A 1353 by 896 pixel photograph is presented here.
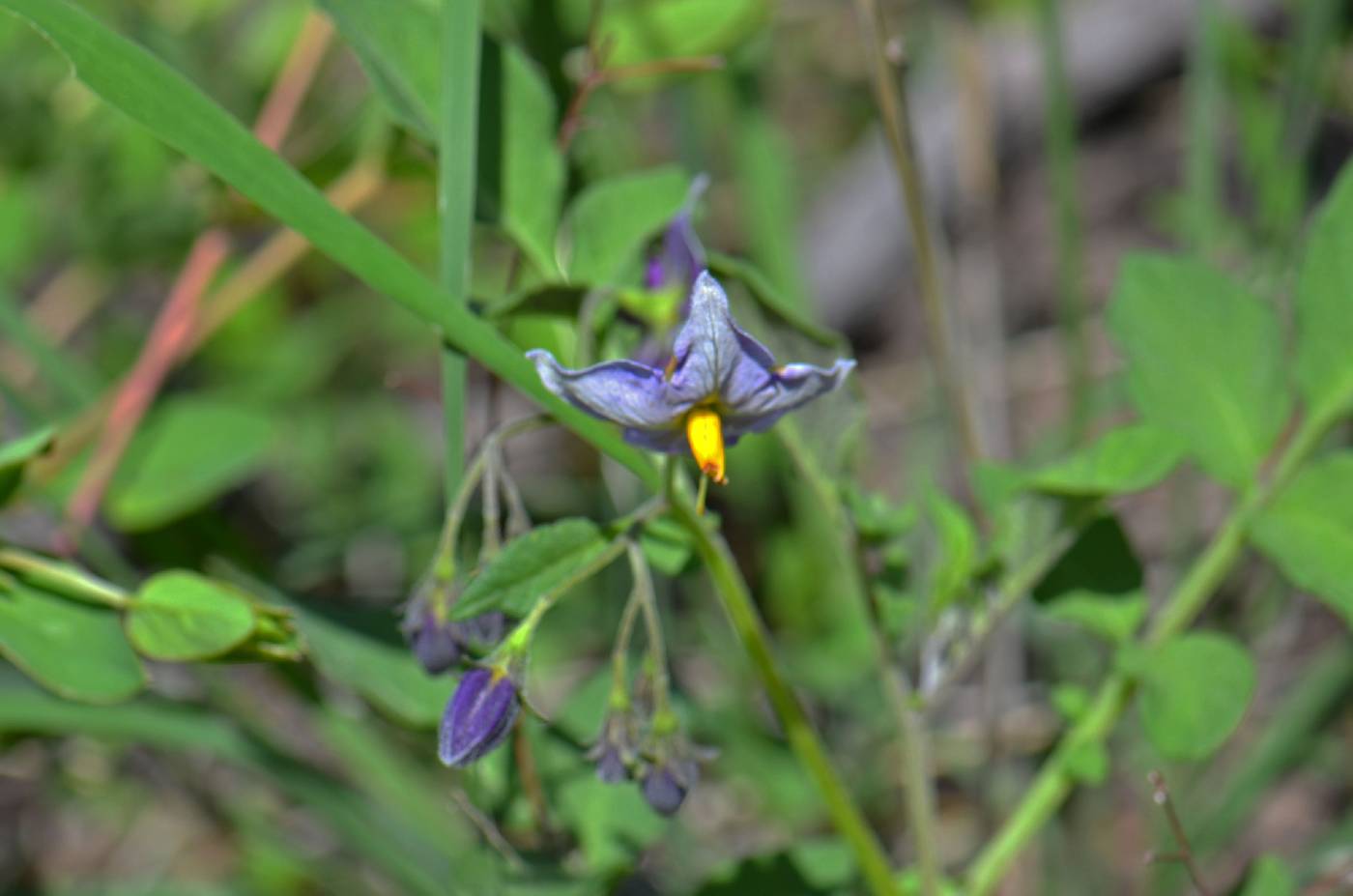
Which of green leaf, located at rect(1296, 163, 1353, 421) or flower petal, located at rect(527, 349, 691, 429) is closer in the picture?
flower petal, located at rect(527, 349, 691, 429)

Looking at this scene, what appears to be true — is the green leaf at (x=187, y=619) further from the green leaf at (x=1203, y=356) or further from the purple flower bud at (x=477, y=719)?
the green leaf at (x=1203, y=356)

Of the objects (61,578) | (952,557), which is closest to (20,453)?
(61,578)

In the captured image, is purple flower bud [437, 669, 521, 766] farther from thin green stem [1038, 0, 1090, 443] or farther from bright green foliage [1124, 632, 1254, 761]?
thin green stem [1038, 0, 1090, 443]

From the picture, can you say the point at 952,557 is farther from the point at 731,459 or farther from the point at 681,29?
the point at 731,459

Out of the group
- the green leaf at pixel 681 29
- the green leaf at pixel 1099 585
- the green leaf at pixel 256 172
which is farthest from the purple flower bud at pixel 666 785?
the green leaf at pixel 681 29

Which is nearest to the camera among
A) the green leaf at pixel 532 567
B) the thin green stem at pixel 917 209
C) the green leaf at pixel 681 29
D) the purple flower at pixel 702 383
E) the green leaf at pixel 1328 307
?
the purple flower at pixel 702 383

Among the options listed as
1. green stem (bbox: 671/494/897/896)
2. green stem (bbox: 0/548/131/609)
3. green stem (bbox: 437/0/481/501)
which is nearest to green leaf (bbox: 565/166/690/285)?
green stem (bbox: 437/0/481/501)

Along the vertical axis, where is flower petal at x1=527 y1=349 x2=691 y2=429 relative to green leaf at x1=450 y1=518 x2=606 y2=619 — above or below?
above
